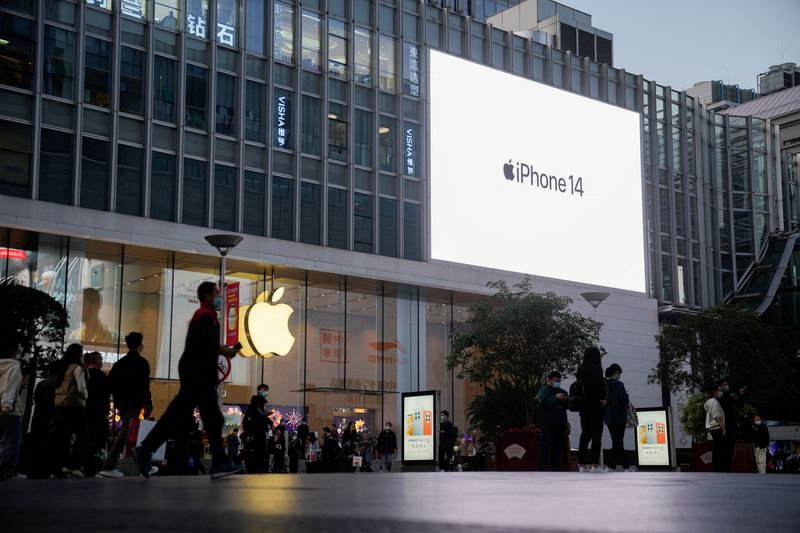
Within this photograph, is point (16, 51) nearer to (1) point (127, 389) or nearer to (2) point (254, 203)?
(2) point (254, 203)

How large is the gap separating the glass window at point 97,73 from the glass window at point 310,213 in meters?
7.72

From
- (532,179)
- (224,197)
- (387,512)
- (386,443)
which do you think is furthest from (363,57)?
(387,512)

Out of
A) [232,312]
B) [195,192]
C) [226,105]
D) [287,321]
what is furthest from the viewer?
[226,105]

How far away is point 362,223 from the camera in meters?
38.7

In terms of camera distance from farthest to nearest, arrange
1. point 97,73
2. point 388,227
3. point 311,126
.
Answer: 1. point 388,227
2. point 311,126
3. point 97,73

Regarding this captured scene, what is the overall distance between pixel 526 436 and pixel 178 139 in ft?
56.8

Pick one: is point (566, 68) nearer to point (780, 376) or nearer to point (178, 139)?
point (780, 376)

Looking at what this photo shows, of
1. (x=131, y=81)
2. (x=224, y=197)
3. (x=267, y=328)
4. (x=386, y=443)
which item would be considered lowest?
(x=386, y=443)

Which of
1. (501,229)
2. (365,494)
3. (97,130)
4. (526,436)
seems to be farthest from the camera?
(501,229)

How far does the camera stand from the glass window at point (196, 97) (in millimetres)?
34875

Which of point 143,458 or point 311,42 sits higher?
point 311,42

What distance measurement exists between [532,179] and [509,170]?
4.66 feet

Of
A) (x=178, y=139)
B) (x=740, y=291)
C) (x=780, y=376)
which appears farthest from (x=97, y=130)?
(x=740, y=291)

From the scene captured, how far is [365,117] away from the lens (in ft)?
129
